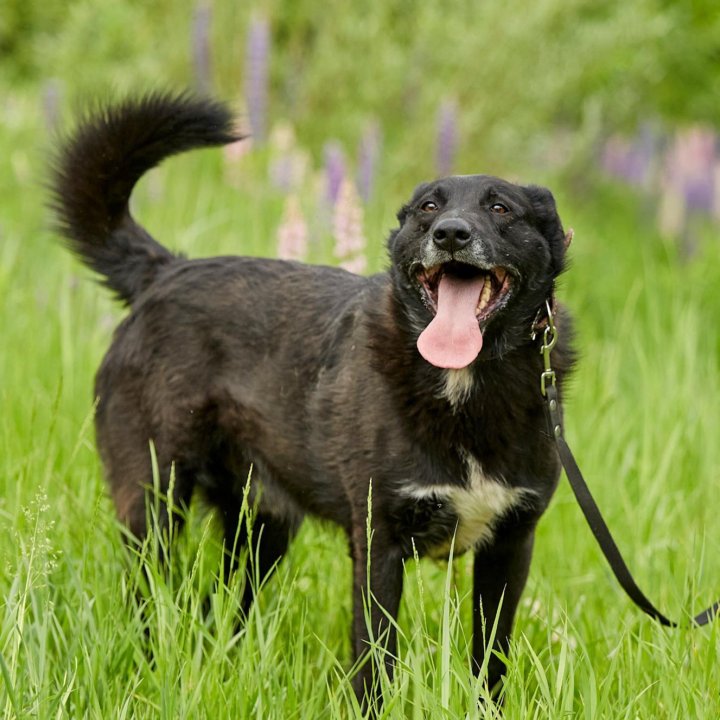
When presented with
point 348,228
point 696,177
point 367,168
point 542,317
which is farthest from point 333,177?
point 696,177

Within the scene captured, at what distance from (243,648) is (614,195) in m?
11.4

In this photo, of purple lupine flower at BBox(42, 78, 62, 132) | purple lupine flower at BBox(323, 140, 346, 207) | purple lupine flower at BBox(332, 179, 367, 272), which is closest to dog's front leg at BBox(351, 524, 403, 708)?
purple lupine flower at BBox(332, 179, 367, 272)

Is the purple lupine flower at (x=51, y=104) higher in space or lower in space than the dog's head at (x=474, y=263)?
higher

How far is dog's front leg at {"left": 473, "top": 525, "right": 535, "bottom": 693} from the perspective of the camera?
295 cm

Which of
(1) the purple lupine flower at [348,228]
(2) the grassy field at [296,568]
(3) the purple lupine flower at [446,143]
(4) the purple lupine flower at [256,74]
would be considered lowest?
(2) the grassy field at [296,568]

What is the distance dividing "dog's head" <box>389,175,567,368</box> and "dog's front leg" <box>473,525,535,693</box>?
493 millimetres

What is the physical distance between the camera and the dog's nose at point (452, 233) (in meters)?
2.58

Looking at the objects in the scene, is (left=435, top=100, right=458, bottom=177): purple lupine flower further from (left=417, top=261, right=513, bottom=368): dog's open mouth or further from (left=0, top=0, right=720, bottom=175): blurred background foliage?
(left=417, top=261, right=513, bottom=368): dog's open mouth

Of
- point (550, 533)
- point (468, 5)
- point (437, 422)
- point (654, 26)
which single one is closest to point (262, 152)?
point (468, 5)

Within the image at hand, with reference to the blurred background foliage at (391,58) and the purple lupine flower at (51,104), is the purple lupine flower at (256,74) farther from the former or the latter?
the purple lupine flower at (51,104)

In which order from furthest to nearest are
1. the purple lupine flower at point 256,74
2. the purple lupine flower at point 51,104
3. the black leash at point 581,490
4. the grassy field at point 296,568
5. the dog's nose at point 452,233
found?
the purple lupine flower at point 256,74 < the purple lupine flower at point 51,104 < the black leash at point 581,490 < the dog's nose at point 452,233 < the grassy field at point 296,568

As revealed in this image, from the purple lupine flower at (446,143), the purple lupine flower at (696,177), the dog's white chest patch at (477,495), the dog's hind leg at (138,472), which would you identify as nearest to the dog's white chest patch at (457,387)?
the dog's white chest patch at (477,495)

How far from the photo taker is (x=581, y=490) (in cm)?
278

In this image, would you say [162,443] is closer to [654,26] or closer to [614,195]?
[654,26]
